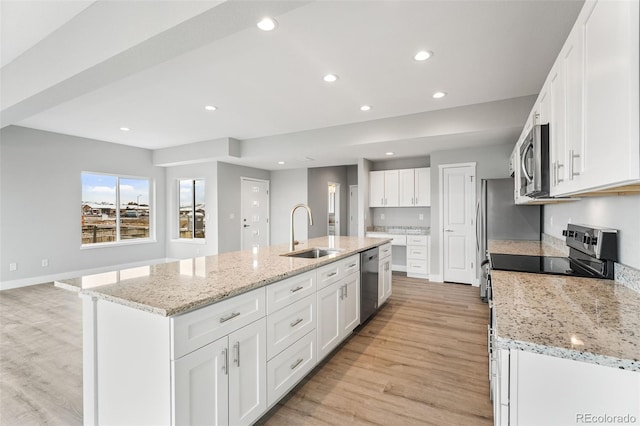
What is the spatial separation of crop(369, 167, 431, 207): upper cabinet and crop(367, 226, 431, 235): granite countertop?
1.82 ft

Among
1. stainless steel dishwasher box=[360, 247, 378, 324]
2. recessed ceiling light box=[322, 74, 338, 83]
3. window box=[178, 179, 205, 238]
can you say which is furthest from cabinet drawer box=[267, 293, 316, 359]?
window box=[178, 179, 205, 238]

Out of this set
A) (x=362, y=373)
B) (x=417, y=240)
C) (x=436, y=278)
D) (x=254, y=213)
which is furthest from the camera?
(x=254, y=213)

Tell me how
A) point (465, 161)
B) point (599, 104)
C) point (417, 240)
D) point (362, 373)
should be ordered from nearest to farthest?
1. point (599, 104)
2. point (362, 373)
3. point (465, 161)
4. point (417, 240)

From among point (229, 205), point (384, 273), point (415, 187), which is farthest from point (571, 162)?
point (229, 205)

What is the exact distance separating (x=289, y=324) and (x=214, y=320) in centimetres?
65

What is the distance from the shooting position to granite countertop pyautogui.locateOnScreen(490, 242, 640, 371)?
2.82ft

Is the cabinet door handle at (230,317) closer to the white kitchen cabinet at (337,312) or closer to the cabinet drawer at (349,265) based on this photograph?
the white kitchen cabinet at (337,312)

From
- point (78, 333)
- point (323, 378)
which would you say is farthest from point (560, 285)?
point (78, 333)

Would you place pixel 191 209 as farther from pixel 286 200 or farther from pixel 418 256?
pixel 418 256

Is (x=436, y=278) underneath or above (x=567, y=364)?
underneath

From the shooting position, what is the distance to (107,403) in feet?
4.98

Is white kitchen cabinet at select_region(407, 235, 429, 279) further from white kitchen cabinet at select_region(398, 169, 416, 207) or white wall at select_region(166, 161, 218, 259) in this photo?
white wall at select_region(166, 161, 218, 259)

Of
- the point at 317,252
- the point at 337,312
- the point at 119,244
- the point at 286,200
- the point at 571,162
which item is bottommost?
the point at 337,312

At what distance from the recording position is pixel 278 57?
272cm
